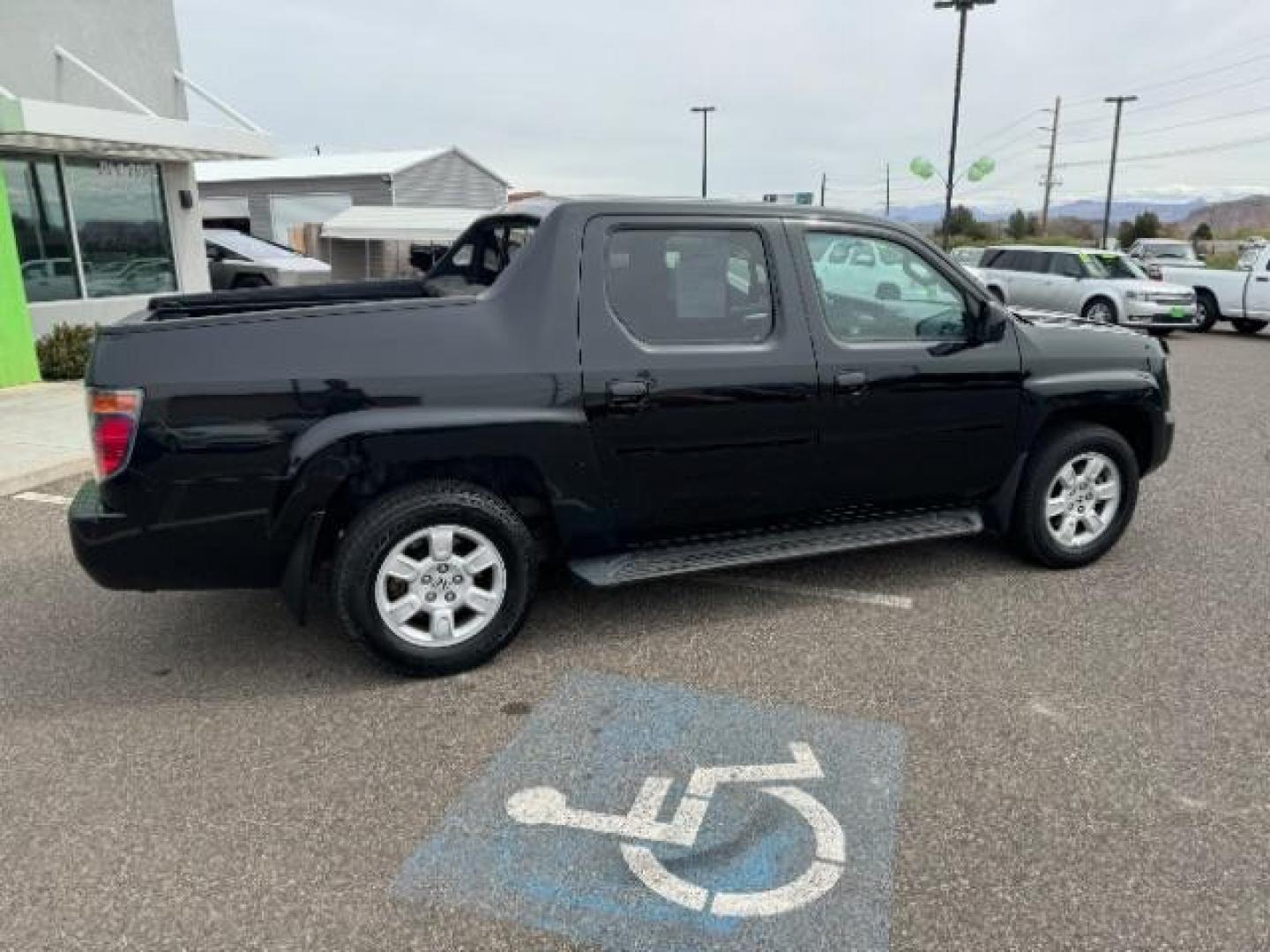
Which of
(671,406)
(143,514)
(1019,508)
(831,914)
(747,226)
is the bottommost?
(831,914)

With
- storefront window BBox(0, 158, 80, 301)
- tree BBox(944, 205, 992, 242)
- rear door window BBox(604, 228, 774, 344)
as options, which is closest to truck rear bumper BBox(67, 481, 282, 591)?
rear door window BBox(604, 228, 774, 344)

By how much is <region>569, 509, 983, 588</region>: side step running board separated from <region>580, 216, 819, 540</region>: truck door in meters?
0.11

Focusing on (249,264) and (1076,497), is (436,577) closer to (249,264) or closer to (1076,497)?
(1076,497)

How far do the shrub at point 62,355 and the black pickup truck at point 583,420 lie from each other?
23.3 ft

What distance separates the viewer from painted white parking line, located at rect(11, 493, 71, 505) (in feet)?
19.0

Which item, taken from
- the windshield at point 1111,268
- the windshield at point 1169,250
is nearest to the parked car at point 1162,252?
the windshield at point 1169,250

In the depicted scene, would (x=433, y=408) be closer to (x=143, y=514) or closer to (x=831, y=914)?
(x=143, y=514)

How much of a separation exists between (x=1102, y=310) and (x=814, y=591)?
14.5 meters

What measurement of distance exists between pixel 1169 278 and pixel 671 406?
1846 centimetres

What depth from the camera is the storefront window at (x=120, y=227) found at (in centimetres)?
1109

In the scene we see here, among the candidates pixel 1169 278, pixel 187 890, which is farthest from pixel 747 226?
pixel 1169 278

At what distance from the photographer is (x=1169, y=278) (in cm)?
1822

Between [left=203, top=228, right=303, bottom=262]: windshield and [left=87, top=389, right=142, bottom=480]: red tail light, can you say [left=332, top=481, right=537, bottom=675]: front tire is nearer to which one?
[left=87, top=389, right=142, bottom=480]: red tail light

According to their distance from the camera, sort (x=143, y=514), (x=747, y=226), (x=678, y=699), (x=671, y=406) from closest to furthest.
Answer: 1. (x=143, y=514)
2. (x=678, y=699)
3. (x=671, y=406)
4. (x=747, y=226)
